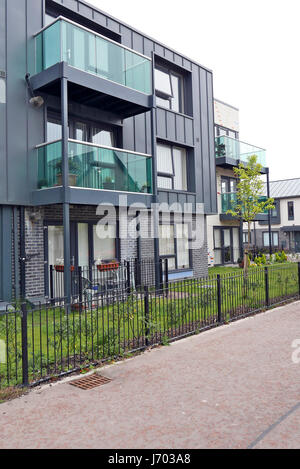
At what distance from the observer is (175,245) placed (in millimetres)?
16609

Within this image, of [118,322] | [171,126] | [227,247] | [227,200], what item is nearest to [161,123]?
[171,126]

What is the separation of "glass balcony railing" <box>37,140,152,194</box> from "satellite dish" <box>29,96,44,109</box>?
124 cm

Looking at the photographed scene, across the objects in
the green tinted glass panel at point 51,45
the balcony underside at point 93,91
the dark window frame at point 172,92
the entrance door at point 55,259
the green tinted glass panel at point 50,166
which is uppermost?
the dark window frame at point 172,92

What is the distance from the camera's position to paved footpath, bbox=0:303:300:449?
12.2 feet

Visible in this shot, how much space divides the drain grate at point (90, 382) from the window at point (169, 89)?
12.3 metres

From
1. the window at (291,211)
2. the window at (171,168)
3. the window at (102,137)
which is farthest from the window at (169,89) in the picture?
the window at (291,211)

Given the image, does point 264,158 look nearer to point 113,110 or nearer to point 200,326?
point 113,110

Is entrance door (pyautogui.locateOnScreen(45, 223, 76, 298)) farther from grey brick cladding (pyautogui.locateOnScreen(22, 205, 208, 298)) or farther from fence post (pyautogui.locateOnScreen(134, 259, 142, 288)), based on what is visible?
fence post (pyautogui.locateOnScreen(134, 259, 142, 288))

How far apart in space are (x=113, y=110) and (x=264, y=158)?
48.1 ft

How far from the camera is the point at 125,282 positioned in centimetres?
1234

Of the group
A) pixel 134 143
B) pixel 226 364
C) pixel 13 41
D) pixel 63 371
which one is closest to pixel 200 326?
pixel 226 364

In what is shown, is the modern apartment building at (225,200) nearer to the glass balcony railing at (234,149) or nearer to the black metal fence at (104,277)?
the glass balcony railing at (234,149)

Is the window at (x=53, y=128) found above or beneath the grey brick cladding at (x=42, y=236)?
above

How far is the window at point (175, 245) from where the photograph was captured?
16.1 metres
